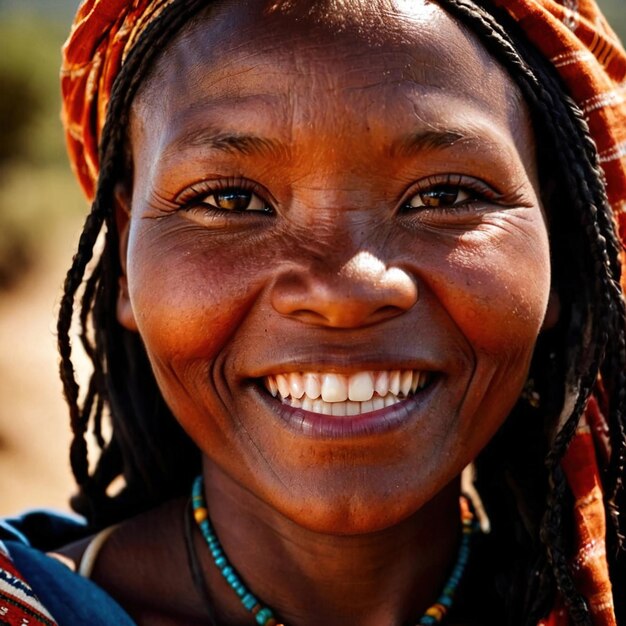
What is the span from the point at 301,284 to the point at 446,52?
0.57 m

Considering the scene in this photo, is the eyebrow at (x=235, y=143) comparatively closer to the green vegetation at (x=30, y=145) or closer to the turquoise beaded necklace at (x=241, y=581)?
the turquoise beaded necklace at (x=241, y=581)

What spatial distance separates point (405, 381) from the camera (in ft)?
6.42

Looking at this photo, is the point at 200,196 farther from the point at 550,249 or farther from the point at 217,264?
the point at 550,249

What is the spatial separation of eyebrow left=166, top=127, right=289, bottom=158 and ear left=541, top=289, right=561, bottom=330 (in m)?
0.79

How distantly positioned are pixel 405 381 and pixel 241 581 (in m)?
0.70

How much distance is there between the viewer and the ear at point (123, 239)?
2291mm

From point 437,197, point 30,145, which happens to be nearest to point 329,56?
point 437,197

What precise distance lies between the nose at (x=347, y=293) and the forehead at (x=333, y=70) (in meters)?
0.27

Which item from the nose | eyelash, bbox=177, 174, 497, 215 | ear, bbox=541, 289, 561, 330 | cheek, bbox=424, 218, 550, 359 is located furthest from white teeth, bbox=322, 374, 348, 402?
ear, bbox=541, 289, 561, 330

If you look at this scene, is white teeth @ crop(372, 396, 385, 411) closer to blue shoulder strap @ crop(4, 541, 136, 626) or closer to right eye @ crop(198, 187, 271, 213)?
right eye @ crop(198, 187, 271, 213)

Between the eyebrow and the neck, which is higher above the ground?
the eyebrow

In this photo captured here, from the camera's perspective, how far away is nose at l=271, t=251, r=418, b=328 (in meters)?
1.80

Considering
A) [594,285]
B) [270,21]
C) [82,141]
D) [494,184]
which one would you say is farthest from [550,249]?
[82,141]

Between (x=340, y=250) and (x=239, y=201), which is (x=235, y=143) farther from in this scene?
(x=340, y=250)
